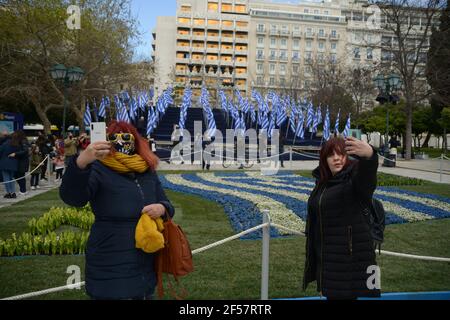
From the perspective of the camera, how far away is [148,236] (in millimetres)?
2943

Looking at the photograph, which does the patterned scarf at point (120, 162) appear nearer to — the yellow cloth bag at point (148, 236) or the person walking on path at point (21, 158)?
the yellow cloth bag at point (148, 236)

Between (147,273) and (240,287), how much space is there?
264 cm

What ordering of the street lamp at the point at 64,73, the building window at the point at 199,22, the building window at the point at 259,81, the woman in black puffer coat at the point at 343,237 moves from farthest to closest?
the building window at the point at 199,22 < the building window at the point at 259,81 < the street lamp at the point at 64,73 < the woman in black puffer coat at the point at 343,237

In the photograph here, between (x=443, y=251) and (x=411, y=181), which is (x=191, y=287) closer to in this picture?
(x=443, y=251)

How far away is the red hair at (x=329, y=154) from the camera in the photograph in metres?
3.48

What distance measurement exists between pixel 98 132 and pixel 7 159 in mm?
10704

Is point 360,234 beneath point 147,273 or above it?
above

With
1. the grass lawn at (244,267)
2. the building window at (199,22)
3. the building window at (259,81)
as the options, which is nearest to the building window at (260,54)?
the building window at (199,22)

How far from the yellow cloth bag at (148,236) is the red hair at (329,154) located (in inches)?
56.7

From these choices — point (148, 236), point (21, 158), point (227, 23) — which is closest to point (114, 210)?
point (148, 236)

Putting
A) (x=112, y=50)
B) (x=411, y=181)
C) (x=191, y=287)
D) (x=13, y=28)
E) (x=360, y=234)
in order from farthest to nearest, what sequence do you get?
(x=112, y=50), (x=13, y=28), (x=411, y=181), (x=191, y=287), (x=360, y=234)

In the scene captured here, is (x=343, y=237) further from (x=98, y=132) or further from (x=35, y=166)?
(x=35, y=166)

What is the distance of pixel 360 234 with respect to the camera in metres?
3.38
